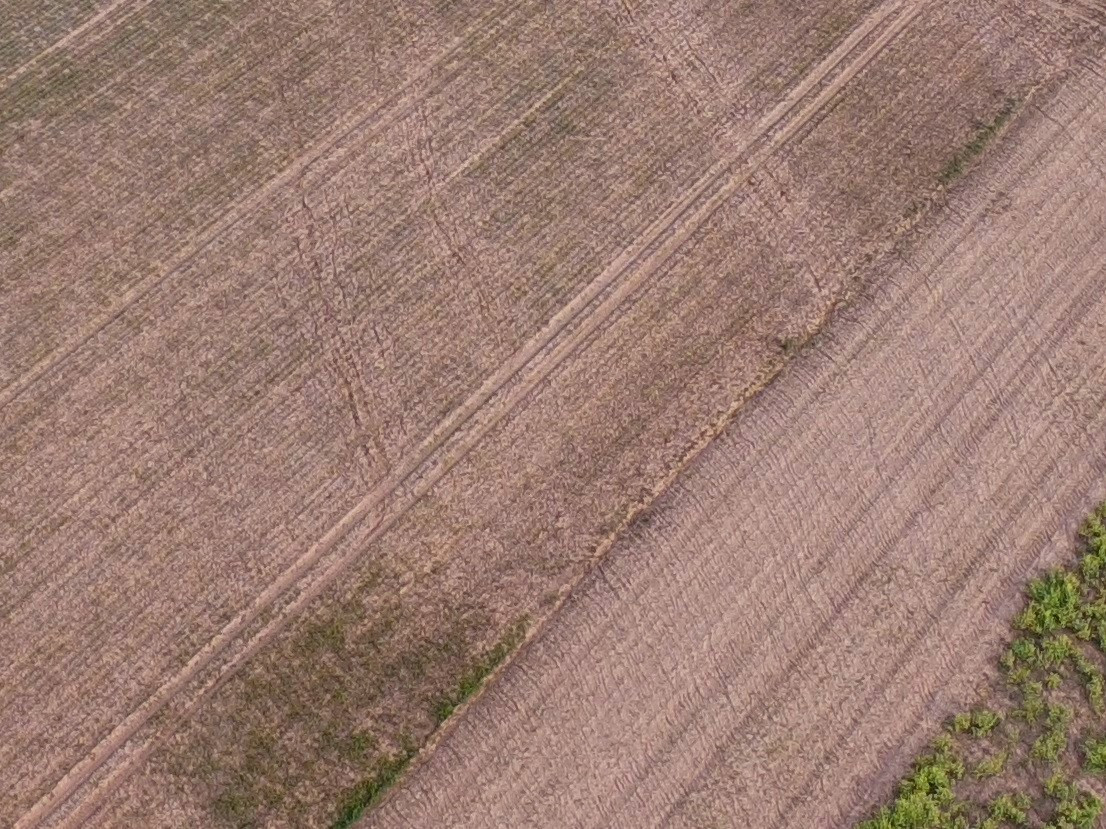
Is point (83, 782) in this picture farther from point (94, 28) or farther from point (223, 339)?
point (94, 28)

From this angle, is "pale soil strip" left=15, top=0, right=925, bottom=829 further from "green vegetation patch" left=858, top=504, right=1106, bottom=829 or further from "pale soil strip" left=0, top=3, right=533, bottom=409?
"green vegetation patch" left=858, top=504, right=1106, bottom=829

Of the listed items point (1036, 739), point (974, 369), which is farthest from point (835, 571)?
point (974, 369)

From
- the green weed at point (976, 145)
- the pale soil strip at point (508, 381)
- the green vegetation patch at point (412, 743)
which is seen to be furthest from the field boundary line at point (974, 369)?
the pale soil strip at point (508, 381)

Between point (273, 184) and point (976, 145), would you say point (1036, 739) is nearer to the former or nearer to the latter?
point (976, 145)

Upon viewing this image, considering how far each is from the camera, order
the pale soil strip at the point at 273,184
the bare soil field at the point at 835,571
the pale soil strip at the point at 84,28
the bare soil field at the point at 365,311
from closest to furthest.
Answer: the bare soil field at the point at 835,571
the bare soil field at the point at 365,311
the pale soil strip at the point at 273,184
the pale soil strip at the point at 84,28

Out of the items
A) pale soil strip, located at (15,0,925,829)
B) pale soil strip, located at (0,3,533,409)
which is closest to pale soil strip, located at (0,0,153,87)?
pale soil strip, located at (0,3,533,409)

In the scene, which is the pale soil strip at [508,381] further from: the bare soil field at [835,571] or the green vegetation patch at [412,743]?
the bare soil field at [835,571]

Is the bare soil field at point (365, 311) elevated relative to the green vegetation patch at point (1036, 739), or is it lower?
elevated
